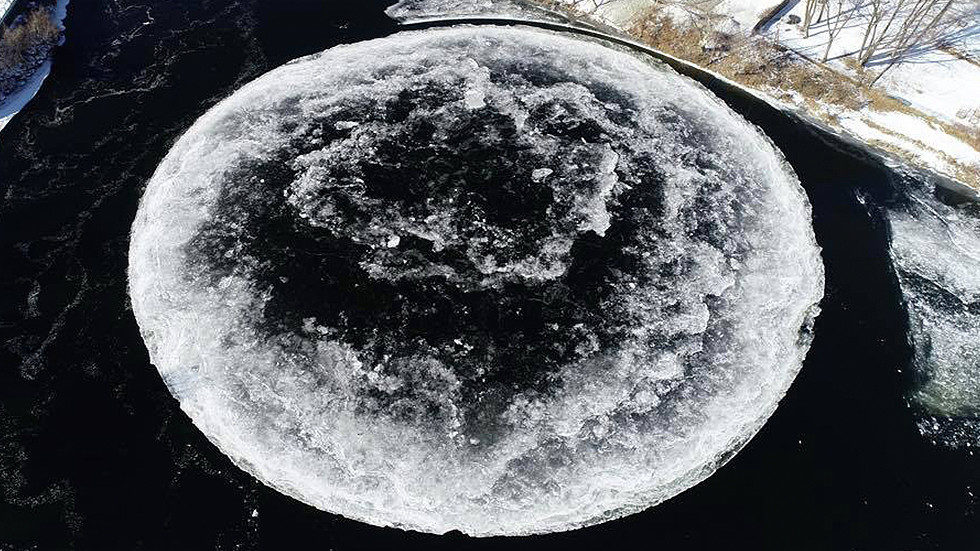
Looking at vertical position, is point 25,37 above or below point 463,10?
below

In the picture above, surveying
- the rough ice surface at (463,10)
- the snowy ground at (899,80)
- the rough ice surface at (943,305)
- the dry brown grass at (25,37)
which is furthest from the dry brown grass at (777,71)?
the dry brown grass at (25,37)

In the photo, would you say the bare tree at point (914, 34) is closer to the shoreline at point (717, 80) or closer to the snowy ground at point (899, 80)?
the snowy ground at point (899, 80)

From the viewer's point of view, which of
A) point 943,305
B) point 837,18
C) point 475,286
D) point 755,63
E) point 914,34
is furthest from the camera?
point 837,18

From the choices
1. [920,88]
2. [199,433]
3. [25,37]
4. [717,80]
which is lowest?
[199,433]

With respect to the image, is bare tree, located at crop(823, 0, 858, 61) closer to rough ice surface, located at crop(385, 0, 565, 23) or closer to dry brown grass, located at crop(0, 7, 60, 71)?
rough ice surface, located at crop(385, 0, 565, 23)

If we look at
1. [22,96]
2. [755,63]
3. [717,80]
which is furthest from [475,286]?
[22,96]

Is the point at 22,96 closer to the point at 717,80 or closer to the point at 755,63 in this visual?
the point at 717,80
